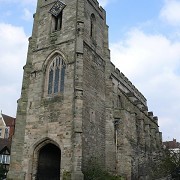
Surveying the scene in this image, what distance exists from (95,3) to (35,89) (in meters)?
8.82

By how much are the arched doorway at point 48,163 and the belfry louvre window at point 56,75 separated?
3.61 meters

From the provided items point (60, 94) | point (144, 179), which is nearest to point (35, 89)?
point (60, 94)

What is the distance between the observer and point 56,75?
18125 millimetres

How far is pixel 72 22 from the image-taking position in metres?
18.8

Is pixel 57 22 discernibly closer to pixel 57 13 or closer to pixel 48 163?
pixel 57 13

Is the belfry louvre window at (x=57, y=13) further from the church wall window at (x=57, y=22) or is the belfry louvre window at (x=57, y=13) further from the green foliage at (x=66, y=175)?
the green foliage at (x=66, y=175)

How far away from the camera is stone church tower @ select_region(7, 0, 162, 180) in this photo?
629 inches

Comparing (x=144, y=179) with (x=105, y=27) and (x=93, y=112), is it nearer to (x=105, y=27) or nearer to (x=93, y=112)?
(x=93, y=112)

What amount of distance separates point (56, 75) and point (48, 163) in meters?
5.82

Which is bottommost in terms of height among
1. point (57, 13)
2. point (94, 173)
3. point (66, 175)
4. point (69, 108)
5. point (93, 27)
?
point (66, 175)

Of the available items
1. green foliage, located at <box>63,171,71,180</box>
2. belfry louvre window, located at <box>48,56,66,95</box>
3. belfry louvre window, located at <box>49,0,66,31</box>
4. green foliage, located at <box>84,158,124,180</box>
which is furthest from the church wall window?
green foliage, located at <box>63,171,71,180</box>

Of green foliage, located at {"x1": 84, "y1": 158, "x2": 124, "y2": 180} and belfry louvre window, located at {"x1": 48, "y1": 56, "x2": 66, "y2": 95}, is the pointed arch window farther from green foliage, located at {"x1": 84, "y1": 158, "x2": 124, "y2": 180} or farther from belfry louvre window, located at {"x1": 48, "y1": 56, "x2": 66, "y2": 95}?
green foliage, located at {"x1": 84, "y1": 158, "x2": 124, "y2": 180}

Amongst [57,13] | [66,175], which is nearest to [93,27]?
[57,13]

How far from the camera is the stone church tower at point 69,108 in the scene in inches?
629
